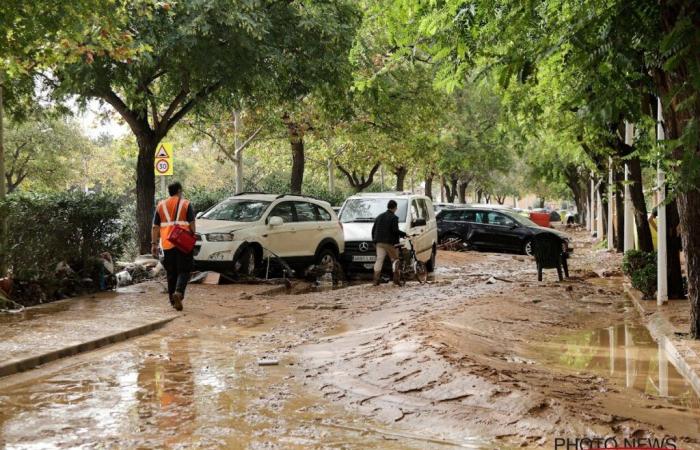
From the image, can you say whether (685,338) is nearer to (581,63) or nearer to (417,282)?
(581,63)

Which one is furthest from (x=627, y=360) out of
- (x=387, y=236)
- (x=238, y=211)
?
(x=238, y=211)

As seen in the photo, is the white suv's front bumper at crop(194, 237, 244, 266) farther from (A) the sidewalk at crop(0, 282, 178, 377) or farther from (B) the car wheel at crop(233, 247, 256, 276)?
(A) the sidewalk at crop(0, 282, 178, 377)

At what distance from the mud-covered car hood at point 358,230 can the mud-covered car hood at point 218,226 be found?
10.00ft

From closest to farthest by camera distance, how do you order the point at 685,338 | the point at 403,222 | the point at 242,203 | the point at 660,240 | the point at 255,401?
the point at 255,401
the point at 685,338
the point at 660,240
the point at 242,203
the point at 403,222

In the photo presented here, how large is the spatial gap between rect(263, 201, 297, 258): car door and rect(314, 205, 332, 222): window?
746 millimetres

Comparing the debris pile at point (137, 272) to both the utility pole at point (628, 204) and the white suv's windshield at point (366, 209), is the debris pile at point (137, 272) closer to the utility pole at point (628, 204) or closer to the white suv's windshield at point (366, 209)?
the white suv's windshield at point (366, 209)

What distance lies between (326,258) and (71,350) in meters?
9.49

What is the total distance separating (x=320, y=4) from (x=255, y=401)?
1300 cm

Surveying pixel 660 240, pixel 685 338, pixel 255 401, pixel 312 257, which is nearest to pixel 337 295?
pixel 312 257

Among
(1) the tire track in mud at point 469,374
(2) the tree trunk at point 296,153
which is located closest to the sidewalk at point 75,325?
(1) the tire track in mud at point 469,374

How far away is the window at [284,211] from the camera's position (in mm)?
17469

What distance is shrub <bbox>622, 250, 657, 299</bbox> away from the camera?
14.0 m

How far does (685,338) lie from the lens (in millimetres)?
9820

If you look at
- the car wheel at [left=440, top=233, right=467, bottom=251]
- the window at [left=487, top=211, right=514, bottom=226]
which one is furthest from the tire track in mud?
the window at [left=487, top=211, right=514, bottom=226]
